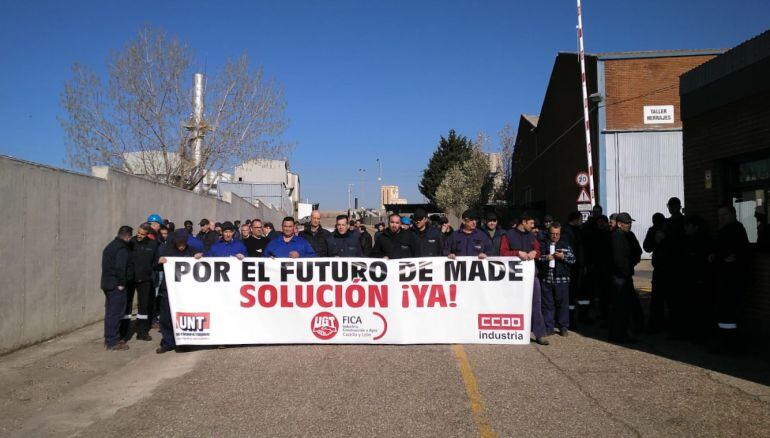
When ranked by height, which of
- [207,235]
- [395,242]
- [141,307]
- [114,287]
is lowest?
[141,307]

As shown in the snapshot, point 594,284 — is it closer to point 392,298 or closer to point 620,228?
point 620,228

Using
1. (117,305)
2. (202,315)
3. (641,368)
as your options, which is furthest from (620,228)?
(117,305)

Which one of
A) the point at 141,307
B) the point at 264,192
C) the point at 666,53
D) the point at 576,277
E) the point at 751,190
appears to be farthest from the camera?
the point at 264,192

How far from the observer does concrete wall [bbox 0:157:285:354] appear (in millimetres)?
8086

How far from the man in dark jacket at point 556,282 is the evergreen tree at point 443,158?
59114 millimetres

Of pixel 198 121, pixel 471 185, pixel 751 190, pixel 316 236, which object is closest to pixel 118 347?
pixel 316 236

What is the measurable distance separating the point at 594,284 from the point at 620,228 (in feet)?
8.11

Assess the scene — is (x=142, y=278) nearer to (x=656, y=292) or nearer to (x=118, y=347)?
(x=118, y=347)

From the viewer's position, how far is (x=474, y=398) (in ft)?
18.3

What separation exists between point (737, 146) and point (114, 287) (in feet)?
32.3

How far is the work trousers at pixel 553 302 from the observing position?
869cm

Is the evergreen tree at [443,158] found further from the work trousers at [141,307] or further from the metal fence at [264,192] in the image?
the work trousers at [141,307]

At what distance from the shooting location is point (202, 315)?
8.14 metres

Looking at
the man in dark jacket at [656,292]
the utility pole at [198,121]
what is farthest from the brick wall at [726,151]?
the utility pole at [198,121]
